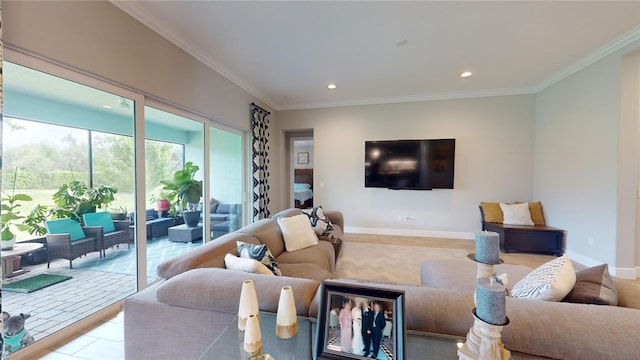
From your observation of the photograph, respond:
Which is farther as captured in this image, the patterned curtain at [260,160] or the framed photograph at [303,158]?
the framed photograph at [303,158]

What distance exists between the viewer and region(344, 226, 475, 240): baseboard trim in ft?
15.8

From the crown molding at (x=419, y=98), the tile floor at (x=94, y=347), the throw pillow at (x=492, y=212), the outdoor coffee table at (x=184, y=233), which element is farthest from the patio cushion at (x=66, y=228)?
the throw pillow at (x=492, y=212)

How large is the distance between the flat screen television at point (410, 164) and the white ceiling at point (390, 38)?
3.87ft

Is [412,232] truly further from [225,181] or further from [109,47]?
[109,47]

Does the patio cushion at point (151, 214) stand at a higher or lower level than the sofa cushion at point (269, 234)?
higher

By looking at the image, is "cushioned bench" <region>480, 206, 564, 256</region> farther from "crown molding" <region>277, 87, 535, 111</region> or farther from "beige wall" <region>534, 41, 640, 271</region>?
"crown molding" <region>277, 87, 535, 111</region>

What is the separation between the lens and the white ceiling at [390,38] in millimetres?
2275

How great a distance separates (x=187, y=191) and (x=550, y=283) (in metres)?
3.64

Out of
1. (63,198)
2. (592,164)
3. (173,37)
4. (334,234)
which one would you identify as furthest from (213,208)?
(592,164)

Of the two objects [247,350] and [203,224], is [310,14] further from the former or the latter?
[203,224]

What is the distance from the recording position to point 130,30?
222 cm

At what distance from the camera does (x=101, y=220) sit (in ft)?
7.59

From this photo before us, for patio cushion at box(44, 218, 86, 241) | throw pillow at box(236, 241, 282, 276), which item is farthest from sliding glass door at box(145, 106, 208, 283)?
throw pillow at box(236, 241, 282, 276)

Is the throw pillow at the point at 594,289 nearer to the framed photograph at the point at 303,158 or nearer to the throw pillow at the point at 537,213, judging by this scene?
the throw pillow at the point at 537,213
